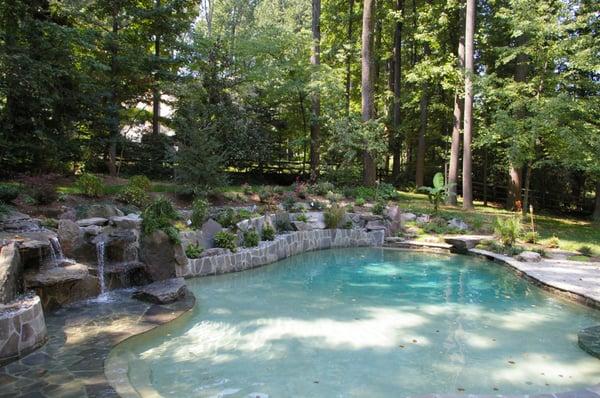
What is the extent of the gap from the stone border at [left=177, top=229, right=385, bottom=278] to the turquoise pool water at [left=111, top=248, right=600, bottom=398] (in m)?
0.32

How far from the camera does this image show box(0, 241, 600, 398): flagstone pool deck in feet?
13.6

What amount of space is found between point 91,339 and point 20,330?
770mm

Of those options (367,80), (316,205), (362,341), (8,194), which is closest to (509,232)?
(316,205)

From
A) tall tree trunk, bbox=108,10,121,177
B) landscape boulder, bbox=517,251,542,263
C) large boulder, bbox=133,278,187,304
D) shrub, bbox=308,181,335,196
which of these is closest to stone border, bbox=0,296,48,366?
large boulder, bbox=133,278,187,304

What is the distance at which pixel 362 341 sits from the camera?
573cm

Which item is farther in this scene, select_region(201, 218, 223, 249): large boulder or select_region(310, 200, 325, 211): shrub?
select_region(310, 200, 325, 211): shrub

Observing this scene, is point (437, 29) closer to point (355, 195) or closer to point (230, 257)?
point (355, 195)

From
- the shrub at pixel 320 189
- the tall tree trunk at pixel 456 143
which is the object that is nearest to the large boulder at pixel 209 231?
the shrub at pixel 320 189

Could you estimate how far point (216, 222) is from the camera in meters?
10.1

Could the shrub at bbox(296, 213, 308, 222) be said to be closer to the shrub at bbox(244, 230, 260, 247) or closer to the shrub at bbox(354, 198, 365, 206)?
the shrub at bbox(244, 230, 260, 247)

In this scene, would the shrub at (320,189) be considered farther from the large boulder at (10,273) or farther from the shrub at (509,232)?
the large boulder at (10,273)

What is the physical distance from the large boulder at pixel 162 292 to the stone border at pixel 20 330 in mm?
1745

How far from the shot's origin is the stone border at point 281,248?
897 cm

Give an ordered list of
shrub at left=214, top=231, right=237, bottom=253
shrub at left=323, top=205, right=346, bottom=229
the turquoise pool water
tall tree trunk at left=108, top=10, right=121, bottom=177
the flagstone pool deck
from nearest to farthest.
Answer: the flagstone pool deck → the turquoise pool water → shrub at left=214, top=231, right=237, bottom=253 → shrub at left=323, top=205, right=346, bottom=229 → tall tree trunk at left=108, top=10, right=121, bottom=177
